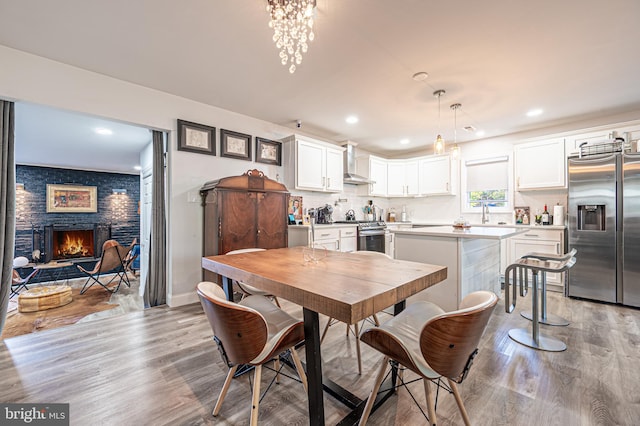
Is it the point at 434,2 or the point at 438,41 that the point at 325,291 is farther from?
the point at 438,41

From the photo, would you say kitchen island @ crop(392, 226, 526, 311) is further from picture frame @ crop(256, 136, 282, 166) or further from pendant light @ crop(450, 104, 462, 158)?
picture frame @ crop(256, 136, 282, 166)

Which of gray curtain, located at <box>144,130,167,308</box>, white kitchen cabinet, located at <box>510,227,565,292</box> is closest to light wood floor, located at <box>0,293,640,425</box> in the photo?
gray curtain, located at <box>144,130,167,308</box>

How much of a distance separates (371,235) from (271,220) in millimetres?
2088

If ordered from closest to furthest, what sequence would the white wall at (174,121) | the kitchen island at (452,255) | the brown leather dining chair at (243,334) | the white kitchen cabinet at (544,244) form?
the brown leather dining chair at (243,334)
the white wall at (174,121)
the kitchen island at (452,255)
the white kitchen cabinet at (544,244)

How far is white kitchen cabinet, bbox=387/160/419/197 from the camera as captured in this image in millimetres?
5711

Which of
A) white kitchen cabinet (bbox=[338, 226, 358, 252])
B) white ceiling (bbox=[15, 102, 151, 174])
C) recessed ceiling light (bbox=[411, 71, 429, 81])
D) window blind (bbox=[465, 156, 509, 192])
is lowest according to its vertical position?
white kitchen cabinet (bbox=[338, 226, 358, 252])

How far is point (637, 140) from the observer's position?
336cm

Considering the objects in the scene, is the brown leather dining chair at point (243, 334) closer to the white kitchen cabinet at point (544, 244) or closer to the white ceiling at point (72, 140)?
the white ceiling at point (72, 140)

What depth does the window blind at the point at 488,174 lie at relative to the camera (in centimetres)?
474

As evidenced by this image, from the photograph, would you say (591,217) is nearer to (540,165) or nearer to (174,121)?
(540,165)

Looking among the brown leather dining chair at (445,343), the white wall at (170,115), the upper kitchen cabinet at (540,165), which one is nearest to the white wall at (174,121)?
the white wall at (170,115)

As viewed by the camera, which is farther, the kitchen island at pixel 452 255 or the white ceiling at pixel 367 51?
the kitchen island at pixel 452 255

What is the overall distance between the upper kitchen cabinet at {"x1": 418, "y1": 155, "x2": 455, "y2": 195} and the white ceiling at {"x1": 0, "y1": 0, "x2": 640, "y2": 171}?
1687mm

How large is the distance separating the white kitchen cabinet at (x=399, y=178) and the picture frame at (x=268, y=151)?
2.63 meters
